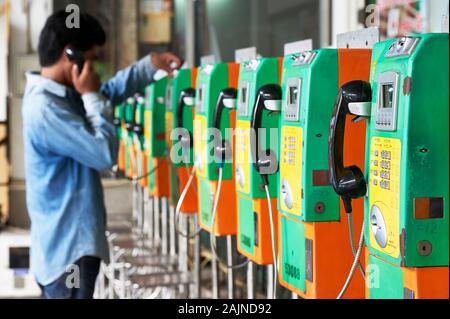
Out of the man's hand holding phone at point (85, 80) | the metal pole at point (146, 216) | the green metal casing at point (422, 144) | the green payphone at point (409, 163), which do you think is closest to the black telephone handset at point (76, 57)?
the man's hand holding phone at point (85, 80)

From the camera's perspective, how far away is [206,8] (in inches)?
183

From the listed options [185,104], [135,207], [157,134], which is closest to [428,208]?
[185,104]

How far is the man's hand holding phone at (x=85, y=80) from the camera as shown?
Result: 8.93 feet

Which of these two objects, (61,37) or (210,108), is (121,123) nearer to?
(61,37)

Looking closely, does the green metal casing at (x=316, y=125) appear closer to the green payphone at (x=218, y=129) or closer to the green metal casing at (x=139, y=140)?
the green payphone at (x=218, y=129)

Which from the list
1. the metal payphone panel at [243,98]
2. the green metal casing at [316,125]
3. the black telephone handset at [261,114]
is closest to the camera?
the green metal casing at [316,125]

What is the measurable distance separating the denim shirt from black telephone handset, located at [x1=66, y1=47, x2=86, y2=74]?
0.29 ft

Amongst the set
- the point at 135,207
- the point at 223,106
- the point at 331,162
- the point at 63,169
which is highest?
the point at 223,106

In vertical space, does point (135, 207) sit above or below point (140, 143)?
below

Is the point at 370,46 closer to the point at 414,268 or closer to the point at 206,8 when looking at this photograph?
the point at 414,268

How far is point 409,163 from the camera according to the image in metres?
1.48

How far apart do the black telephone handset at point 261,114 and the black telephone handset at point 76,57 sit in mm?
727

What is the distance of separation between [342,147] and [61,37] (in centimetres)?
130

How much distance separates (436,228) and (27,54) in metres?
3.18
